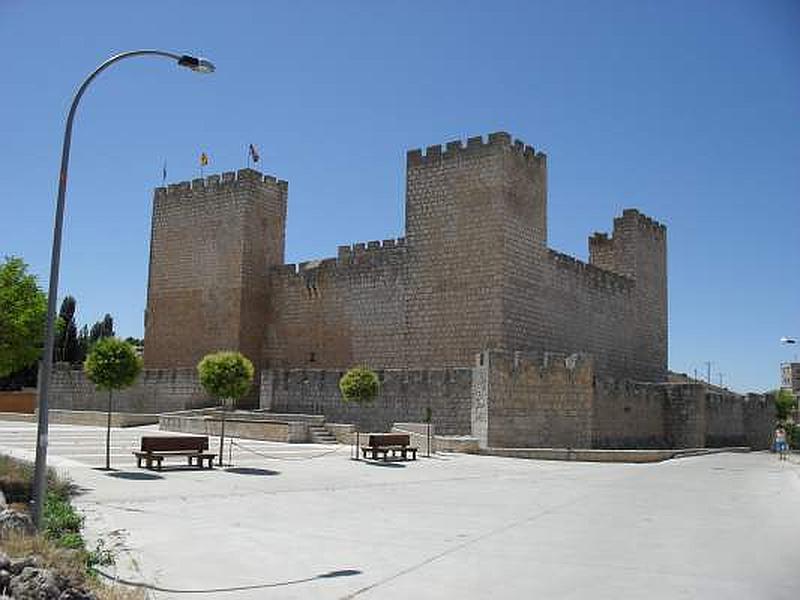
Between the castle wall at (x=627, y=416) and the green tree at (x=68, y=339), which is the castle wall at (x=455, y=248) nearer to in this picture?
the castle wall at (x=627, y=416)

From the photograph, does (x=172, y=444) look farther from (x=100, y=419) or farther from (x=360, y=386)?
(x=100, y=419)

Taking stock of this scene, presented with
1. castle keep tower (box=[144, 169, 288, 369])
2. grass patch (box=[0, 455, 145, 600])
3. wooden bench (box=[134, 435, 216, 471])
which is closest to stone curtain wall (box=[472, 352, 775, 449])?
wooden bench (box=[134, 435, 216, 471])

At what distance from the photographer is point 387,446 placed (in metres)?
17.6

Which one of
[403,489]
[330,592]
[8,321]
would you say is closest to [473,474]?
[403,489]

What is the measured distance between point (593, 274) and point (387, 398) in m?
10.2

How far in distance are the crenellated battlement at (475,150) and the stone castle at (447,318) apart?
44mm

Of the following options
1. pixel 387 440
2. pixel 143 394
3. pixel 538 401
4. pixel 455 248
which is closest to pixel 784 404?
pixel 455 248

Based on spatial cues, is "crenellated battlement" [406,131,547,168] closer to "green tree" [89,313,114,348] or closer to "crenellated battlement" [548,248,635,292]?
"crenellated battlement" [548,248,635,292]

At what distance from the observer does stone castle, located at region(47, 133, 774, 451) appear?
826 inches

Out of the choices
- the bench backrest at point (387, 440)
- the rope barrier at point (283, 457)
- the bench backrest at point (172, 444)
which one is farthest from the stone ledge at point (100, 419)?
the bench backrest at point (172, 444)

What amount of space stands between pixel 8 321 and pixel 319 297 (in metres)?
17.4

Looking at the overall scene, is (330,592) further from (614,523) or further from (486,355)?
(486,355)

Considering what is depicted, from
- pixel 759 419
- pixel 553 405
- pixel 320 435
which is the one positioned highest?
pixel 553 405

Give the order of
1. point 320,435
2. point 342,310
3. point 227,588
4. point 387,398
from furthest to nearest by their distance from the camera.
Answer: point 342,310, point 387,398, point 320,435, point 227,588
